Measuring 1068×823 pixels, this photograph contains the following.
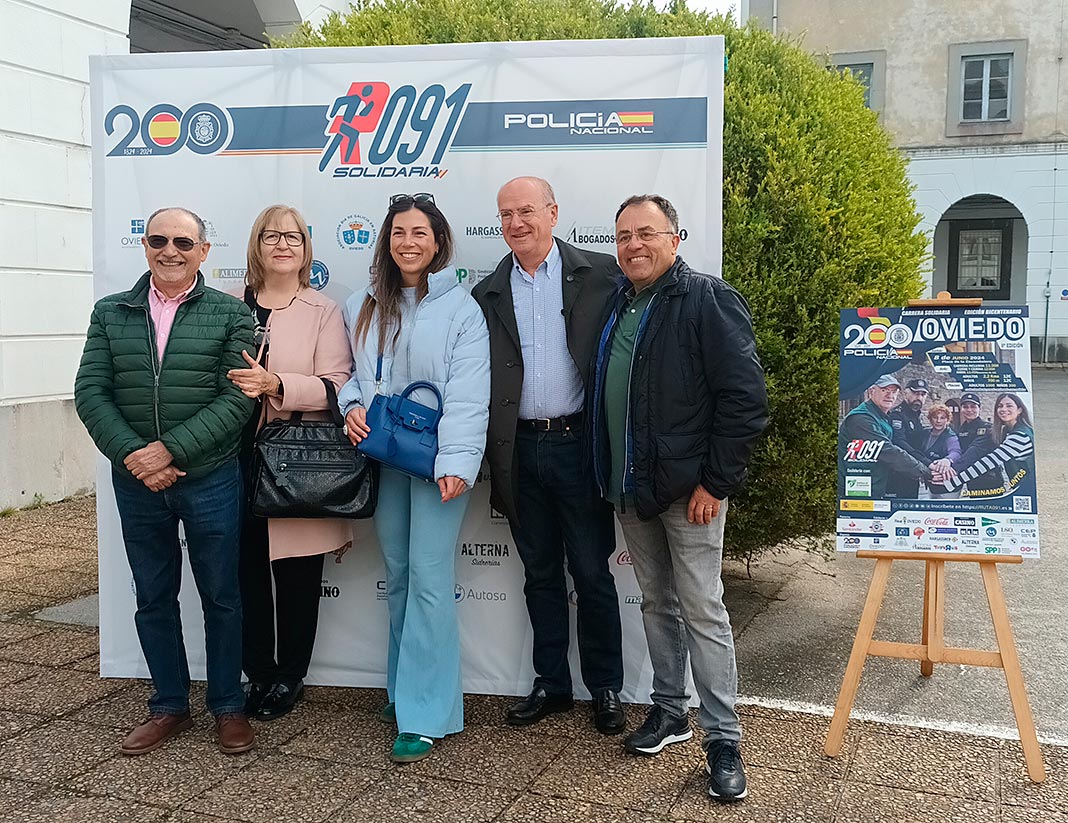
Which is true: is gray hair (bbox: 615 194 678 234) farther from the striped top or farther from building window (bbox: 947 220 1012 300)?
building window (bbox: 947 220 1012 300)

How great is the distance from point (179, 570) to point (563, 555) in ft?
4.78

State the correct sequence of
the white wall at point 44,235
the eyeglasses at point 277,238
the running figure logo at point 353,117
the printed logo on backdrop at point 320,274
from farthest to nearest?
the white wall at point 44,235, the printed logo on backdrop at point 320,274, the running figure logo at point 353,117, the eyeglasses at point 277,238

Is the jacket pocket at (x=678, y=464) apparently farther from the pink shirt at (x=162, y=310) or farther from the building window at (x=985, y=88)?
the building window at (x=985, y=88)

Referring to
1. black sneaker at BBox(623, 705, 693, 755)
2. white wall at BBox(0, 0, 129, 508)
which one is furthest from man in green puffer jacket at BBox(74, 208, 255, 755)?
white wall at BBox(0, 0, 129, 508)

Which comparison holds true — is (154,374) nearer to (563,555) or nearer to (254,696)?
(254,696)

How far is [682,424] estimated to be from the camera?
3.16 m

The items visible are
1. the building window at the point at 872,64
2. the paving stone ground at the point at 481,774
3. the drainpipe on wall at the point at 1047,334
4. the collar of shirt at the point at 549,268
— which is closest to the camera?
the paving stone ground at the point at 481,774

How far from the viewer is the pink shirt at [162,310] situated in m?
3.44

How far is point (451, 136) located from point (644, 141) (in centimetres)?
78

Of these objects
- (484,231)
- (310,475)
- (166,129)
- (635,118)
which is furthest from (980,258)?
(310,475)

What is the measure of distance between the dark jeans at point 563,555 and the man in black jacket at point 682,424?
19 cm

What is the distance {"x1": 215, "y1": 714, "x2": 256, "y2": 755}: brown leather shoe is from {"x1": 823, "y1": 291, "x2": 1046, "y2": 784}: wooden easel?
6.88 feet

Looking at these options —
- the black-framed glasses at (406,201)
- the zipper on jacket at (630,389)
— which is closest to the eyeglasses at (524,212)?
the black-framed glasses at (406,201)

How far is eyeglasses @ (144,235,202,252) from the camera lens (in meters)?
3.42
